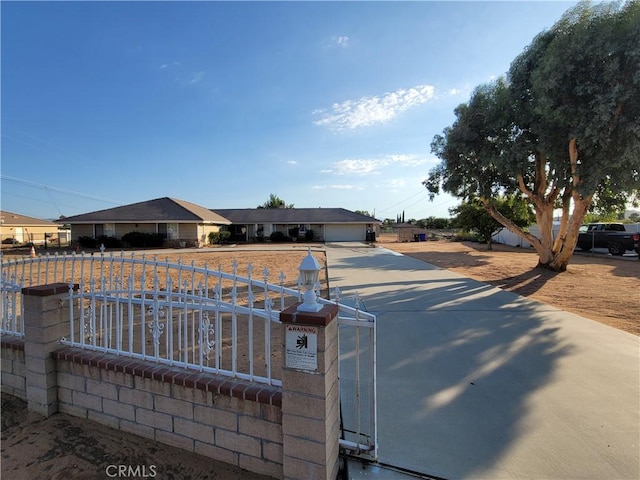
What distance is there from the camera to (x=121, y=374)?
9.57ft

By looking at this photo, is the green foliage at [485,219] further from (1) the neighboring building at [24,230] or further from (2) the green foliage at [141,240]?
(1) the neighboring building at [24,230]

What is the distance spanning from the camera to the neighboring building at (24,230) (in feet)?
111

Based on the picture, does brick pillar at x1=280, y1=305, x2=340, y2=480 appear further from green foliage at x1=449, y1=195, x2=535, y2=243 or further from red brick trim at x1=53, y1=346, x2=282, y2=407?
green foliage at x1=449, y1=195, x2=535, y2=243

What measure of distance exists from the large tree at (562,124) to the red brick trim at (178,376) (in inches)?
400

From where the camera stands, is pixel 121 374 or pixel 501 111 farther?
pixel 501 111

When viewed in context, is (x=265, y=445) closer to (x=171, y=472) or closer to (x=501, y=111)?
(x=171, y=472)

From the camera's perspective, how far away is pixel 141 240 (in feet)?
87.3

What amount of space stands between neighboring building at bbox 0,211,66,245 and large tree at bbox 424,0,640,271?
3767 cm

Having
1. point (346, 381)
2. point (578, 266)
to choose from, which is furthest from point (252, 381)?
point (578, 266)

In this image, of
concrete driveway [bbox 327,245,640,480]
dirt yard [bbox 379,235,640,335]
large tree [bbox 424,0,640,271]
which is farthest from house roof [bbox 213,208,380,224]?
concrete driveway [bbox 327,245,640,480]

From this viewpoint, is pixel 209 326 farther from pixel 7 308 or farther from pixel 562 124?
pixel 562 124

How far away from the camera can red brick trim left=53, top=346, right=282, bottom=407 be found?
2.40 m

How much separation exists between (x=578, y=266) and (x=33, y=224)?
53061 millimetres

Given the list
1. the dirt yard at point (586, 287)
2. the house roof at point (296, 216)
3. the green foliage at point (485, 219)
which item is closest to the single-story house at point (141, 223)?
the house roof at point (296, 216)
